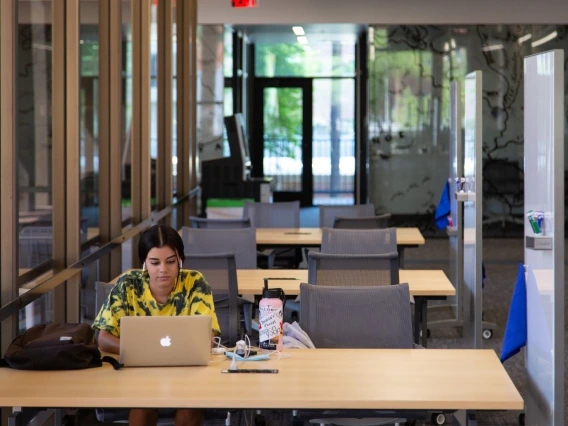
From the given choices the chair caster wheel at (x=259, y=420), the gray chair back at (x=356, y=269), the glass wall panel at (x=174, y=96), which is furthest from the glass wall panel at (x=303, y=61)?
the chair caster wheel at (x=259, y=420)

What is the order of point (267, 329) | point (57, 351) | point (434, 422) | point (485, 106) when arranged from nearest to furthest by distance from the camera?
point (57, 351) → point (267, 329) → point (434, 422) → point (485, 106)

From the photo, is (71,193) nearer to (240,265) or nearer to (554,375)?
(240,265)

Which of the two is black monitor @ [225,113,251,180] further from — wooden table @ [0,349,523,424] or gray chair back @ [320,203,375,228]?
wooden table @ [0,349,523,424]

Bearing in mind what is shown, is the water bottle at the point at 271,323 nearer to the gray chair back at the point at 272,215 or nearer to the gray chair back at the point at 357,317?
the gray chair back at the point at 357,317

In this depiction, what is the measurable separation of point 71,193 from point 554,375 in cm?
286

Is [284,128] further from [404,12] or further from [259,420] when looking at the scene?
[259,420]

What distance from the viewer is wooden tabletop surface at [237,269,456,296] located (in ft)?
18.7

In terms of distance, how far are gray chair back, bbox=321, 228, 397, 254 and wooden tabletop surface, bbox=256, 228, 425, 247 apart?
1.02m

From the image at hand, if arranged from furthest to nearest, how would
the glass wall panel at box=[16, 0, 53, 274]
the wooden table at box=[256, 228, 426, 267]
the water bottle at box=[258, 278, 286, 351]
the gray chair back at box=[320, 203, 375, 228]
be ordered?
the gray chair back at box=[320, 203, 375, 228]
the wooden table at box=[256, 228, 426, 267]
the glass wall panel at box=[16, 0, 53, 274]
the water bottle at box=[258, 278, 286, 351]

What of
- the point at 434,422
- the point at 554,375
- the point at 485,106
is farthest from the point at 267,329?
the point at 485,106

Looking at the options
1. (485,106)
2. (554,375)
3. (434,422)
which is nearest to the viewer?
(554,375)

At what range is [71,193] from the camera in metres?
5.70

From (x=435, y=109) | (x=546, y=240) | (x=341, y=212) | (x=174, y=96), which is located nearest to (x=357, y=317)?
(x=546, y=240)

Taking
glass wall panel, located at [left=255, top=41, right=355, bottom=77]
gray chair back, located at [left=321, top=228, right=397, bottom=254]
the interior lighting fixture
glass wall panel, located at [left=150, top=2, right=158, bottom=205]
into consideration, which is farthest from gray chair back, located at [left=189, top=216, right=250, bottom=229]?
glass wall panel, located at [left=255, top=41, right=355, bottom=77]
